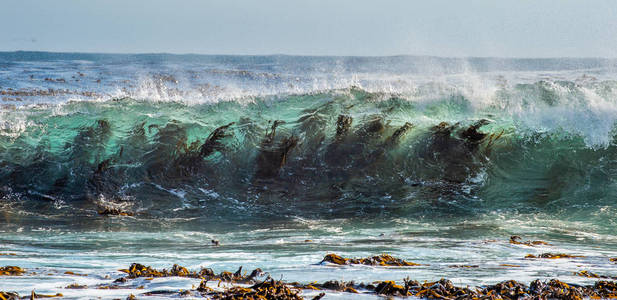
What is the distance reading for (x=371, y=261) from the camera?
6.52 meters

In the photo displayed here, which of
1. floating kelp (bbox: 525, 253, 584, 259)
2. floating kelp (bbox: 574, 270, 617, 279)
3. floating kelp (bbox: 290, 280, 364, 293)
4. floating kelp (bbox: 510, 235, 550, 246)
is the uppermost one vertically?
floating kelp (bbox: 290, 280, 364, 293)

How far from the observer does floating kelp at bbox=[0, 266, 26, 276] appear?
5791 mm

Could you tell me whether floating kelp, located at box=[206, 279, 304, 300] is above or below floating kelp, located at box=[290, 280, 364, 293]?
above

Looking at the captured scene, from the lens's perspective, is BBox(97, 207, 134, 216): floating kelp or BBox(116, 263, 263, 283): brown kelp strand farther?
BBox(97, 207, 134, 216): floating kelp

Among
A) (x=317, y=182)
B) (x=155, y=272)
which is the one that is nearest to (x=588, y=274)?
(x=155, y=272)

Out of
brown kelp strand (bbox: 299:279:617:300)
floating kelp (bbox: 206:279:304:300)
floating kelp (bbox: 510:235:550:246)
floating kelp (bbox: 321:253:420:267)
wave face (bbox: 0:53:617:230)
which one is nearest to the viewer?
floating kelp (bbox: 206:279:304:300)

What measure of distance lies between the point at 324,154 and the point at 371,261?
239 inches

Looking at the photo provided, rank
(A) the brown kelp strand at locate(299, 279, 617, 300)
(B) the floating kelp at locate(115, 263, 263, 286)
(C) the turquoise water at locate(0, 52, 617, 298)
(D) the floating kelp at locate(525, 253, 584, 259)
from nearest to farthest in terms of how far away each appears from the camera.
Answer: (A) the brown kelp strand at locate(299, 279, 617, 300), (B) the floating kelp at locate(115, 263, 263, 286), (D) the floating kelp at locate(525, 253, 584, 259), (C) the turquoise water at locate(0, 52, 617, 298)

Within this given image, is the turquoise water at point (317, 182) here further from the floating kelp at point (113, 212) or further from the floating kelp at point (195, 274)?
the floating kelp at point (195, 274)

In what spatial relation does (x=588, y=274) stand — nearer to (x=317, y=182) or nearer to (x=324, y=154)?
(x=317, y=182)

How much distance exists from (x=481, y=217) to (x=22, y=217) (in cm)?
769

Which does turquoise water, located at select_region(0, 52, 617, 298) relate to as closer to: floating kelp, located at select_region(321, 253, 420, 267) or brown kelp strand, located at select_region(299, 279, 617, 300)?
floating kelp, located at select_region(321, 253, 420, 267)

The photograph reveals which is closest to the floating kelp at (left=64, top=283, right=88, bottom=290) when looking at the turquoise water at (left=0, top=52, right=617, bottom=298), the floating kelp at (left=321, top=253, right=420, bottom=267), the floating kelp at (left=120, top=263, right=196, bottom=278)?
the turquoise water at (left=0, top=52, right=617, bottom=298)

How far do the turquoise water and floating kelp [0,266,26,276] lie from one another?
9.3 inches
